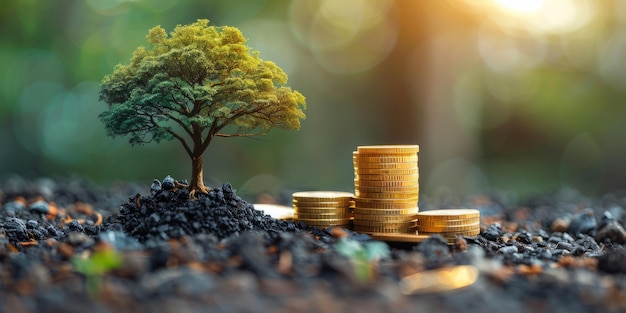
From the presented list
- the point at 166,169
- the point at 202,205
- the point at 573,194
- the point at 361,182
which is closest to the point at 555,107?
the point at 573,194

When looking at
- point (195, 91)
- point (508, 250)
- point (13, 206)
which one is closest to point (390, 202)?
point (508, 250)

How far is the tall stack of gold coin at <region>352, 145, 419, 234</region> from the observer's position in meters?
5.43

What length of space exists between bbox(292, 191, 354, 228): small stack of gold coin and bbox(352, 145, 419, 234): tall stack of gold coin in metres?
0.26

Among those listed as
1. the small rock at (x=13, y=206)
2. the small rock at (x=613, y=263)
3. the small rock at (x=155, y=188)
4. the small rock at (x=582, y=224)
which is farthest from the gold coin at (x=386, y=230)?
the small rock at (x=13, y=206)

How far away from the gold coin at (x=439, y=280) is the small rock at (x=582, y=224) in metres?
3.81

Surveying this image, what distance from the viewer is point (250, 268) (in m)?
3.59

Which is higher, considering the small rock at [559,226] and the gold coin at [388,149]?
the gold coin at [388,149]

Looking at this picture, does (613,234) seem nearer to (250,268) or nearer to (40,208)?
(250,268)

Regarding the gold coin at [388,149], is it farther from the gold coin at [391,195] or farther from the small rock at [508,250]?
the small rock at [508,250]

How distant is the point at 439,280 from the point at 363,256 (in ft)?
1.79

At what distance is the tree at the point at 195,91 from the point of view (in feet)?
17.3

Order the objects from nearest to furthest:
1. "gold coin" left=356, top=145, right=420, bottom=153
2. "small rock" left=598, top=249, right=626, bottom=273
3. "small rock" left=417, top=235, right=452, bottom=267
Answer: "small rock" left=598, top=249, right=626, bottom=273
"small rock" left=417, top=235, right=452, bottom=267
"gold coin" left=356, top=145, right=420, bottom=153

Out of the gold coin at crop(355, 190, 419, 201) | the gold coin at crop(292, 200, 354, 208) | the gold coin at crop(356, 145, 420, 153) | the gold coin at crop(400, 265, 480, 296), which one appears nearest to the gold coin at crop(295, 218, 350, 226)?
the gold coin at crop(292, 200, 354, 208)

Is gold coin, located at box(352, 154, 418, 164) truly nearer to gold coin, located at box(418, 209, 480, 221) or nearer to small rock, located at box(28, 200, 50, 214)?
gold coin, located at box(418, 209, 480, 221)
